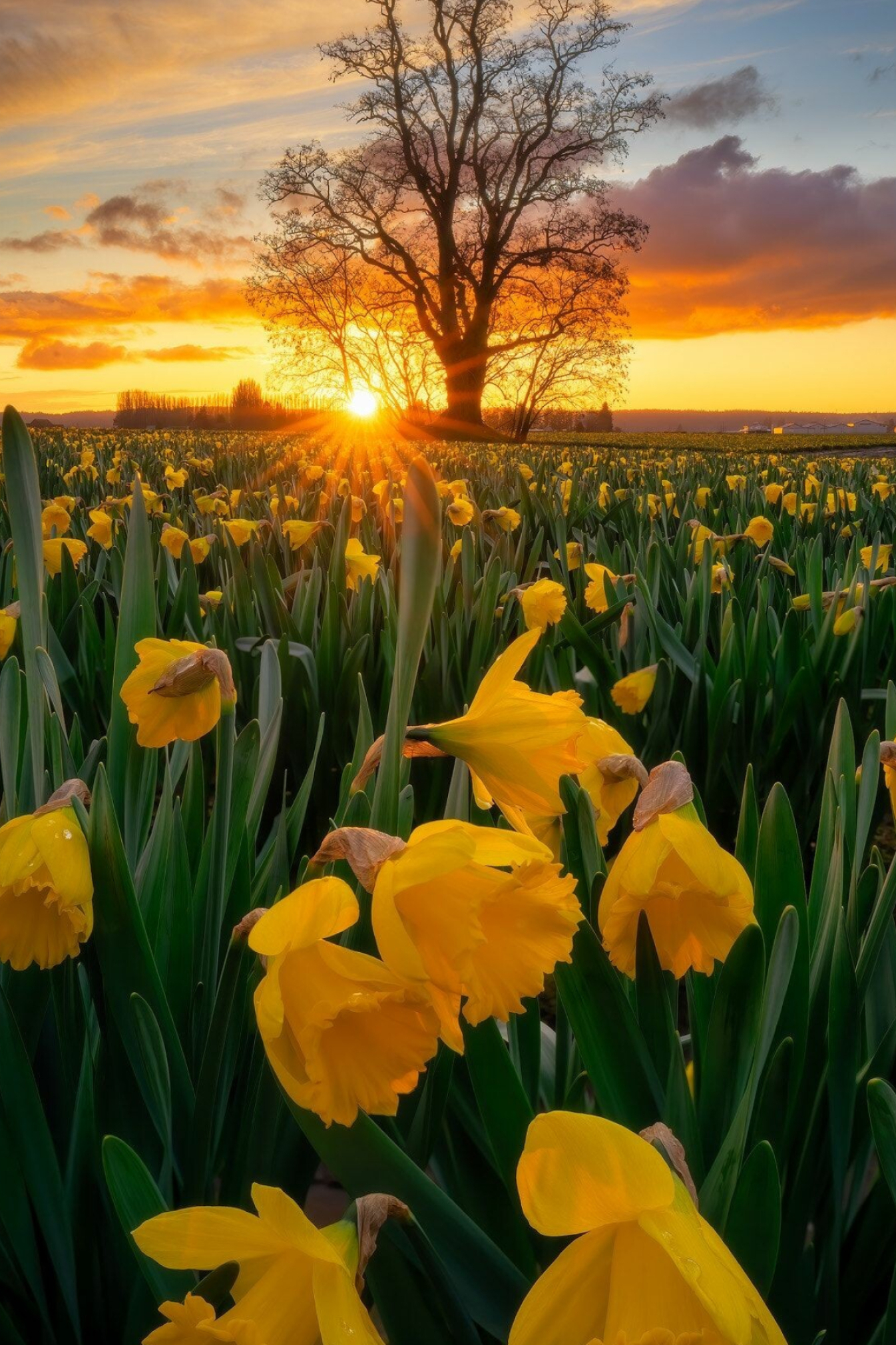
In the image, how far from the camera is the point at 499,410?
30.3 metres

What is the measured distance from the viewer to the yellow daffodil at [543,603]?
1.73m

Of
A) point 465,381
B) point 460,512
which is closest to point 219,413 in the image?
point 465,381

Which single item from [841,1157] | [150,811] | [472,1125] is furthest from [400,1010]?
[150,811]

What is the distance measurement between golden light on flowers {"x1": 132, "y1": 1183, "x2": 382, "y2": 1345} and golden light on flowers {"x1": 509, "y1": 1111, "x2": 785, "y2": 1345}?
0.07 m

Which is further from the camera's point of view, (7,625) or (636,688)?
(636,688)

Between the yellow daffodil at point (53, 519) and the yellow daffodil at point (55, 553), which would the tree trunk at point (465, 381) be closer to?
the yellow daffodil at point (53, 519)

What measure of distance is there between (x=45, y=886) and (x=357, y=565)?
1.74 m

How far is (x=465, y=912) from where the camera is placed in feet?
1.53

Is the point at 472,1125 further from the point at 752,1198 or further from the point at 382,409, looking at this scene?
the point at 382,409

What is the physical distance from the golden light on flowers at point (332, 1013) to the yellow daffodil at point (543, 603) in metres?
1.28

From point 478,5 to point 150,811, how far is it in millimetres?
26204

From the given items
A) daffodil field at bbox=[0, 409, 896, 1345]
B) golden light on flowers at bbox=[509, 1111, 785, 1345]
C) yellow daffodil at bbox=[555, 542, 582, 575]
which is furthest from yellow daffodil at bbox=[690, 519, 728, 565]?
golden light on flowers at bbox=[509, 1111, 785, 1345]

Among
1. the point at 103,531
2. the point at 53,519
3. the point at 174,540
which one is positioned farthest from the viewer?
the point at 103,531

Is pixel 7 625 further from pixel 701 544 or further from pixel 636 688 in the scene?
pixel 701 544
